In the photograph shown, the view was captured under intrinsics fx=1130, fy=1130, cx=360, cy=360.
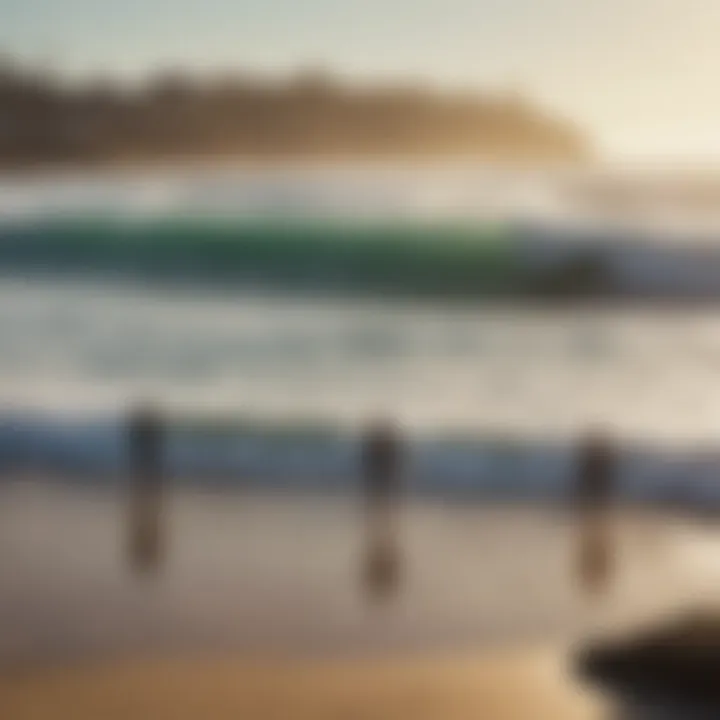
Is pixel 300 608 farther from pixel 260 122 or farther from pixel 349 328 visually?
pixel 260 122

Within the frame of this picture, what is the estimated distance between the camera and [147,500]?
1011 mm

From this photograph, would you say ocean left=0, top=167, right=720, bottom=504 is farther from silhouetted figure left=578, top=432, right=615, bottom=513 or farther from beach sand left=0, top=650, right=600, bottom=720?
beach sand left=0, top=650, right=600, bottom=720

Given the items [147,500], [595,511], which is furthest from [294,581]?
[595,511]

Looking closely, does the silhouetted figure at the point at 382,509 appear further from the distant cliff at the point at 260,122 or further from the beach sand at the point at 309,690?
the distant cliff at the point at 260,122

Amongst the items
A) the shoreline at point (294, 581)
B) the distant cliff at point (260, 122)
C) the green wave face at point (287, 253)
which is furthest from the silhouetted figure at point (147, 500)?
the distant cliff at point (260, 122)

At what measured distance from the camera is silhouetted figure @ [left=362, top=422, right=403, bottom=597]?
99 cm

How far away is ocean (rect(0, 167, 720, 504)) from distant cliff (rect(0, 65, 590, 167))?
0.9 inches

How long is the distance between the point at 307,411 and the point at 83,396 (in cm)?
20

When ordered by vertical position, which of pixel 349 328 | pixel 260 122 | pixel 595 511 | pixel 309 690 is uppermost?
pixel 260 122

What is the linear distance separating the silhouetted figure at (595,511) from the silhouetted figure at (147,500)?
1.22 ft

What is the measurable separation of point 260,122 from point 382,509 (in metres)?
0.36

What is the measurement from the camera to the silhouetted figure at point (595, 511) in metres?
0.97

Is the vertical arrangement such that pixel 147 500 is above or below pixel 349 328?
below

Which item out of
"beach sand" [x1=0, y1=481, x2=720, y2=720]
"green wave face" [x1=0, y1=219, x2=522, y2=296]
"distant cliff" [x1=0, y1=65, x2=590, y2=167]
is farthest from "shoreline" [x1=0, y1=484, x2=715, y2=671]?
"distant cliff" [x1=0, y1=65, x2=590, y2=167]
